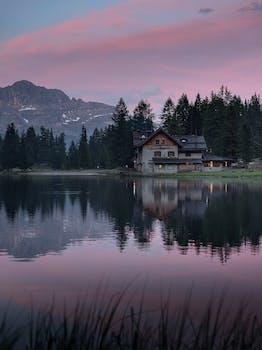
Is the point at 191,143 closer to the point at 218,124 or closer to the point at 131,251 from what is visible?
the point at 218,124

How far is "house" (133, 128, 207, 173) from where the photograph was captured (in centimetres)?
13550

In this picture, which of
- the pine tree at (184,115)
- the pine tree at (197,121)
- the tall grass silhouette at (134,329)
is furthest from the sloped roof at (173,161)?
the tall grass silhouette at (134,329)

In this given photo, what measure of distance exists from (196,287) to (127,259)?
622 centimetres

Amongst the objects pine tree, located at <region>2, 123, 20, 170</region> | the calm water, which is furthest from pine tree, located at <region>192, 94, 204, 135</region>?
the calm water

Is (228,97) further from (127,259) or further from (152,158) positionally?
(127,259)

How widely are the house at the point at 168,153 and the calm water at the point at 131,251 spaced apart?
8690 centimetres

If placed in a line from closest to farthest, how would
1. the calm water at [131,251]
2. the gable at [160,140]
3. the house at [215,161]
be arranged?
the calm water at [131,251] < the house at [215,161] < the gable at [160,140]

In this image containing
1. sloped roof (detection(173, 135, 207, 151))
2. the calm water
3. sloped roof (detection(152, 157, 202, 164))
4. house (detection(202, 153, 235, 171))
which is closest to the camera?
the calm water

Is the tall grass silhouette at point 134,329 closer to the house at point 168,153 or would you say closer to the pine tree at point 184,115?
the house at point 168,153

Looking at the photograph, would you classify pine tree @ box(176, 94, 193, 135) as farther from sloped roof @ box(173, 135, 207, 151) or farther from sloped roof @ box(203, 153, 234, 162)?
sloped roof @ box(203, 153, 234, 162)

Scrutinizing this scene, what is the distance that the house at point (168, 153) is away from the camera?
Answer: 445 feet

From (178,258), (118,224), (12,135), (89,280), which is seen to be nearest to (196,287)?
(89,280)

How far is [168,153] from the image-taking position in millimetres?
137250

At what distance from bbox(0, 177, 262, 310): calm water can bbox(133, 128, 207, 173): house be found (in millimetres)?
86901
